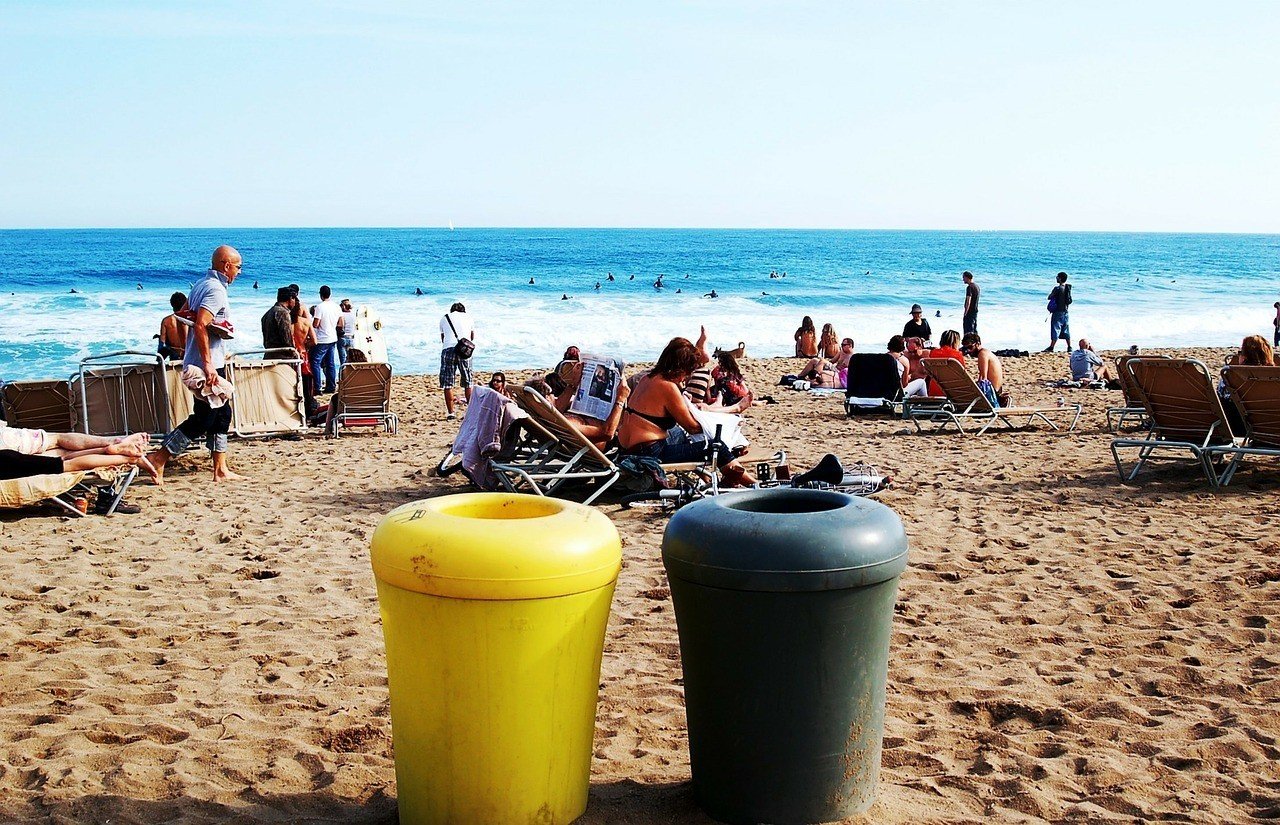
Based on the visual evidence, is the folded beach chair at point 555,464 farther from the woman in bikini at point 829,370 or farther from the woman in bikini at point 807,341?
the woman in bikini at point 807,341

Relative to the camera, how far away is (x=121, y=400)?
827cm

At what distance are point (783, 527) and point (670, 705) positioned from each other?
138 centimetres

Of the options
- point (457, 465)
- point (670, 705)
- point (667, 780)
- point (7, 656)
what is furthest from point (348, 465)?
point (667, 780)

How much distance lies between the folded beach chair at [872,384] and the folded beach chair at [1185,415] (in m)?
3.91

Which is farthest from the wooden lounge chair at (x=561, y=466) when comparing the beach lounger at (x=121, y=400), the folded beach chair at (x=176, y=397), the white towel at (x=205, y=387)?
the beach lounger at (x=121, y=400)

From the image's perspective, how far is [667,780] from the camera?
309 cm

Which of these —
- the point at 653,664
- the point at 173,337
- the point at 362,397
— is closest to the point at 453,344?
the point at 362,397

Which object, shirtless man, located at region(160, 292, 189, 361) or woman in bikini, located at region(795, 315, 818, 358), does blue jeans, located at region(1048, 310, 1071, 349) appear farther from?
shirtless man, located at region(160, 292, 189, 361)

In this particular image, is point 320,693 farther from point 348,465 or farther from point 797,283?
point 797,283

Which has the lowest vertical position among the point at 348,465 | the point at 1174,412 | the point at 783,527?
the point at 348,465

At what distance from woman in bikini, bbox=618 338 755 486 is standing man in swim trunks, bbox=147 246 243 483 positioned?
9.16 feet

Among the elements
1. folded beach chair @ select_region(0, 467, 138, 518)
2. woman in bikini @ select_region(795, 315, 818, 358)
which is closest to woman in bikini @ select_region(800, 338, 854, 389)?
woman in bikini @ select_region(795, 315, 818, 358)

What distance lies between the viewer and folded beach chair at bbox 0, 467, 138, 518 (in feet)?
20.9

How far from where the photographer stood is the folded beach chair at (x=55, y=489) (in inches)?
251
